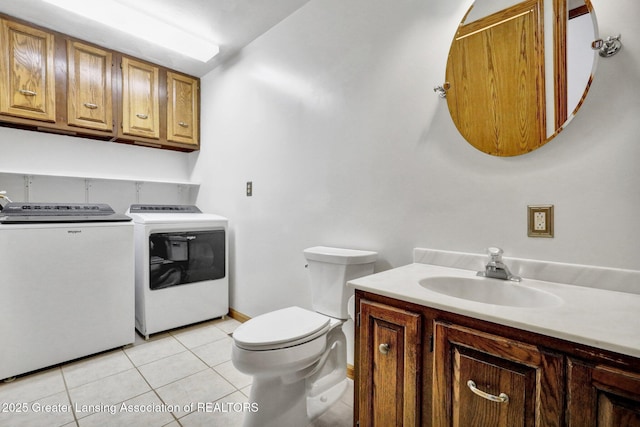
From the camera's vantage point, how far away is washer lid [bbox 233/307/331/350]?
4.15 ft

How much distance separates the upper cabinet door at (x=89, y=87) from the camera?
2.43 m

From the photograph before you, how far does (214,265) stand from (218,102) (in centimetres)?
160

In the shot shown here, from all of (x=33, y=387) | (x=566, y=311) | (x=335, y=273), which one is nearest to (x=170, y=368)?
(x=33, y=387)

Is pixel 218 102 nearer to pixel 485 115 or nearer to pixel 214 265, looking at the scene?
pixel 214 265

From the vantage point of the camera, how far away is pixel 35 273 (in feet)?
6.20

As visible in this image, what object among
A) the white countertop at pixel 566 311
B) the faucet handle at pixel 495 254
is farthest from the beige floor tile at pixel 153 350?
the faucet handle at pixel 495 254

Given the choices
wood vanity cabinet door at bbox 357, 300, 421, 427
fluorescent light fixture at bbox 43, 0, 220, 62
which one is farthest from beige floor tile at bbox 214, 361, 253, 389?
fluorescent light fixture at bbox 43, 0, 220, 62

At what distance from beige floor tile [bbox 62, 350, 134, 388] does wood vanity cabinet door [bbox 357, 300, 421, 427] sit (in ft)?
5.71

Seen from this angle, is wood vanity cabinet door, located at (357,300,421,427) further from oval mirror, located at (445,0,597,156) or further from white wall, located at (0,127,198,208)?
white wall, located at (0,127,198,208)

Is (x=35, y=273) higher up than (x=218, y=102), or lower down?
lower down

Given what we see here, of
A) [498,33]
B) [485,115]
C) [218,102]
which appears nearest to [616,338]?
[485,115]

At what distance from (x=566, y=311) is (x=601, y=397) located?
8.8 inches

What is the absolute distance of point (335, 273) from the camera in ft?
5.32

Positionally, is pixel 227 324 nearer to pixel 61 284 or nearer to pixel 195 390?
pixel 195 390
